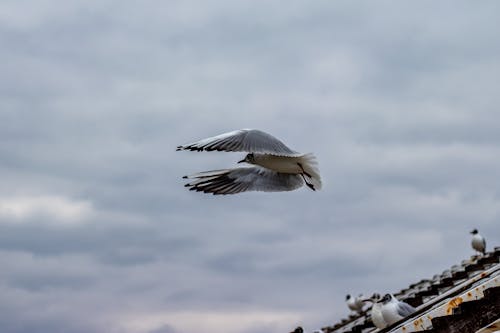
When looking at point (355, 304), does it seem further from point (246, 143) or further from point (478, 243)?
point (246, 143)

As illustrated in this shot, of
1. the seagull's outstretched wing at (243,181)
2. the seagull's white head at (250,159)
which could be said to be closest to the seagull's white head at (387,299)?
the seagull's outstretched wing at (243,181)

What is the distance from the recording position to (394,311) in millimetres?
15328

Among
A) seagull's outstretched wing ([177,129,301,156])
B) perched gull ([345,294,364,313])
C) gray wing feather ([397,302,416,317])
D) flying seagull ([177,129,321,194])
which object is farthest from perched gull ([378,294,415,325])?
perched gull ([345,294,364,313])

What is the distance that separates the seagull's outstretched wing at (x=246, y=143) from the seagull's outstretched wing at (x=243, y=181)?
1.09m

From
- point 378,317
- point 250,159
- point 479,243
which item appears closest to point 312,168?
point 250,159

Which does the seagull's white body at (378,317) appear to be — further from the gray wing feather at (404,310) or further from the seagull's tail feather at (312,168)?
the seagull's tail feather at (312,168)

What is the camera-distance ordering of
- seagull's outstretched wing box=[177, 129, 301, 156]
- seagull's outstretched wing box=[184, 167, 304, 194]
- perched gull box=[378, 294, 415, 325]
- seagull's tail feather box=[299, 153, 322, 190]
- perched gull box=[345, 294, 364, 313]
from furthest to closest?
perched gull box=[345, 294, 364, 313], perched gull box=[378, 294, 415, 325], seagull's outstretched wing box=[184, 167, 304, 194], seagull's tail feather box=[299, 153, 322, 190], seagull's outstretched wing box=[177, 129, 301, 156]

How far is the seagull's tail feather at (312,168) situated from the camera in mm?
13031

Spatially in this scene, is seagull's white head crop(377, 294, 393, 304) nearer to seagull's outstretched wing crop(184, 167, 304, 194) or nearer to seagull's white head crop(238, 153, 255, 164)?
seagull's outstretched wing crop(184, 167, 304, 194)

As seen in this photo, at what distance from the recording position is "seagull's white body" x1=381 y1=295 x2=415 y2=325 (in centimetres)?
1515

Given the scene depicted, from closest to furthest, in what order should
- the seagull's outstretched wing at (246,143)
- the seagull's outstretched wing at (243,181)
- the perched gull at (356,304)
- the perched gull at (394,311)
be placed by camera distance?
the seagull's outstretched wing at (246,143)
the seagull's outstretched wing at (243,181)
the perched gull at (394,311)
the perched gull at (356,304)

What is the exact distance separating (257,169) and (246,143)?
201cm

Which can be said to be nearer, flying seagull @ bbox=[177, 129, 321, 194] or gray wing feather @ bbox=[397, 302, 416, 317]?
flying seagull @ bbox=[177, 129, 321, 194]

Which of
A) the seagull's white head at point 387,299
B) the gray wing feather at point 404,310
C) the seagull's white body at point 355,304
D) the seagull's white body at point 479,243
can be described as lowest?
the gray wing feather at point 404,310
